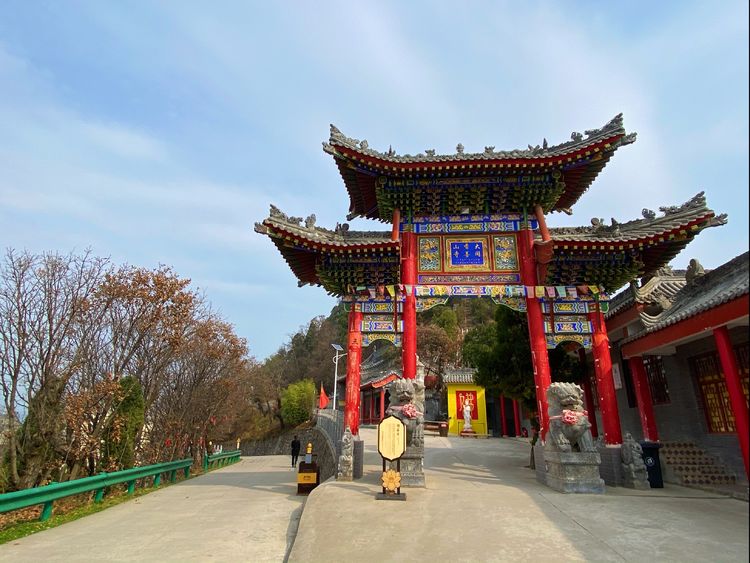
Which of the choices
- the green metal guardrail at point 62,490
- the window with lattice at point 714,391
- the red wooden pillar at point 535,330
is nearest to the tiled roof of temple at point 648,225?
the red wooden pillar at point 535,330

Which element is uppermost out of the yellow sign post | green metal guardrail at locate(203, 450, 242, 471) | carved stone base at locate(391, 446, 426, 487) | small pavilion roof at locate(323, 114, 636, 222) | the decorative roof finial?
small pavilion roof at locate(323, 114, 636, 222)

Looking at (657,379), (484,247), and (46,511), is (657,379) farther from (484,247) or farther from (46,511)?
(46,511)

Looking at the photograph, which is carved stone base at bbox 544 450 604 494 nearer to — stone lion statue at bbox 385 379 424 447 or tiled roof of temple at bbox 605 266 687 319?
stone lion statue at bbox 385 379 424 447

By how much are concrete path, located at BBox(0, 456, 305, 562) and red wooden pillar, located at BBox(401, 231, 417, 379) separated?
164 inches

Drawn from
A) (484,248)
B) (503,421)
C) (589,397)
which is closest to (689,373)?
(589,397)

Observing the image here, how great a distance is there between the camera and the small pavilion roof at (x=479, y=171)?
37.0ft

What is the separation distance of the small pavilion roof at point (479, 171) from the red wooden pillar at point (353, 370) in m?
3.45

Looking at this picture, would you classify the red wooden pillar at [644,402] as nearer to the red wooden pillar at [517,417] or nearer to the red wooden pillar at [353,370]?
the red wooden pillar at [353,370]

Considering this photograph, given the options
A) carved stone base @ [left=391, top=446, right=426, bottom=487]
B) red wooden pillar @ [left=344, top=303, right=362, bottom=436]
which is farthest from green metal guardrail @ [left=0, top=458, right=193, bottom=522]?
carved stone base @ [left=391, top=446, right=426, bottom=487]

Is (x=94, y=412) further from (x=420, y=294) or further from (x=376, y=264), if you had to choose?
(x=420, y=294)

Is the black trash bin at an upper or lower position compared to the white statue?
lower

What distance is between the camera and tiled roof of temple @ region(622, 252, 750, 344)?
888cm

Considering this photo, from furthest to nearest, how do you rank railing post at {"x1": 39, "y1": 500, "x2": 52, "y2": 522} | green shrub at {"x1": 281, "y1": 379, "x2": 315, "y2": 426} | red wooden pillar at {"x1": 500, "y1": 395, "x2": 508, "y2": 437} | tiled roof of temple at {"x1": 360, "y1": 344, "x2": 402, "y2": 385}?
A: green shrub at {"x1": 281, "y1": 379, "x2": 315, "y2": 426}
tiled roof of temple at {"x1": 360, "y1": 344, "x2": 402, "y2": 385}
red wooden pillar at {"x1": 500, "y1": 395, "x2": 508, "y2": 437}
railing post at {"x1": 39, "y1": 500, "x2": 52, "y2": 522}

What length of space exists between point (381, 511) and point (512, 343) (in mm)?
9044
